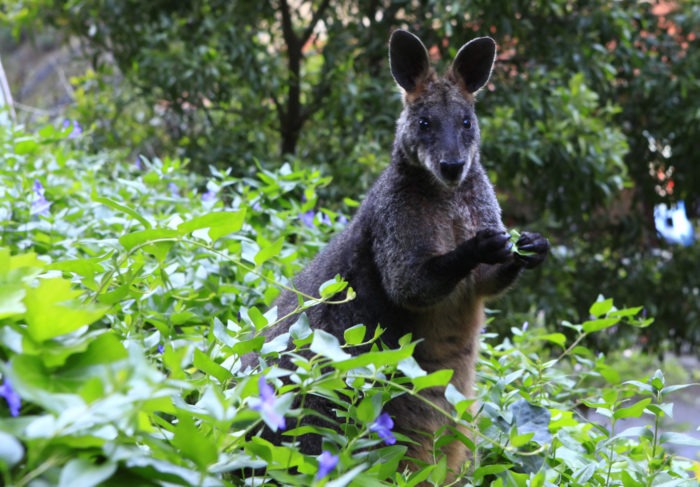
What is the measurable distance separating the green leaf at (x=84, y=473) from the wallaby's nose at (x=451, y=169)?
209cm

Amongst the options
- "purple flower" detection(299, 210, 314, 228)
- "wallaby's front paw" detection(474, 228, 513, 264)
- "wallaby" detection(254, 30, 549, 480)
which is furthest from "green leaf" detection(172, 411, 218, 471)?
"purple flower" detection(299, 210, 314, 228)

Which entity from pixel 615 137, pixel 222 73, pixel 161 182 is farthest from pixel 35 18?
pixel 615 137

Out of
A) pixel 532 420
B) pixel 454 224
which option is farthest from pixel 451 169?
pixel 532 420

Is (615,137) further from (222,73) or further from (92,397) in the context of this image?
(92,397)

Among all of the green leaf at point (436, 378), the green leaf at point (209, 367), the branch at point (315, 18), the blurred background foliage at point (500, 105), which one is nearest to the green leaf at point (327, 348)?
the green leaf at point (436, 378)

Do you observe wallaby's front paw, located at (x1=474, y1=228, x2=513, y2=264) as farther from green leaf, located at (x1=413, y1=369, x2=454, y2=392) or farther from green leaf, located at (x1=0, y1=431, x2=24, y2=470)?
green leaf, located at (x1=0, y1=431, x2=24, y2=470)

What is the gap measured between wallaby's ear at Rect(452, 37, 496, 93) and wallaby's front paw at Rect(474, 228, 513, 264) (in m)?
0.91

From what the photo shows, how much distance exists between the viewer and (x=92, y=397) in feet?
4.10

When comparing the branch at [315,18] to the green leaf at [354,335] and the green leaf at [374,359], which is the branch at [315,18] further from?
the green leaf at [374,359]

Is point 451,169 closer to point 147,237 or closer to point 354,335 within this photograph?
point 354,335

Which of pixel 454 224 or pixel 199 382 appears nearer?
pixel 199 382

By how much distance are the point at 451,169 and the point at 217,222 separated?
1.36 m

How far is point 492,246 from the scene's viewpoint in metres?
2.89

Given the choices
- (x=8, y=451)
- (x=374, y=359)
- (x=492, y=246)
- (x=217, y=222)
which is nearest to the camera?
(x=8, y=451)
